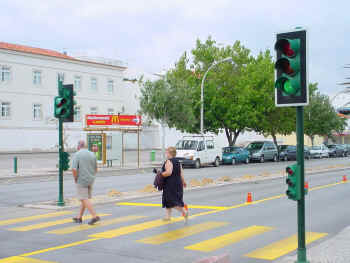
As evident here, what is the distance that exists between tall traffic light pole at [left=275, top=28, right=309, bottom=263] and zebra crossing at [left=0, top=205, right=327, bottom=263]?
130cm

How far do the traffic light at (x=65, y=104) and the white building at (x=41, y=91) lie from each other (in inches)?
1605

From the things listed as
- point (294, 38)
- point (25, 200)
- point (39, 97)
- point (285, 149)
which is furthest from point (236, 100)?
point (294, 38)

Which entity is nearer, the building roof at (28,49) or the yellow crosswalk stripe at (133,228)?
the yellow crosswalk stripe at (133,228)

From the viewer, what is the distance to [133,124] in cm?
3525

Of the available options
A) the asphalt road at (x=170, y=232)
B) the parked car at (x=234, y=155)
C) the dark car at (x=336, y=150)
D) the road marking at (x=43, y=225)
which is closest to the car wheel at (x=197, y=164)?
the parked car at (x=234, y=155)

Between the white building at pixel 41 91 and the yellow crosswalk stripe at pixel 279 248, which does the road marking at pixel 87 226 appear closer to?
the yellow crosswalk stripe at pixel 279 248

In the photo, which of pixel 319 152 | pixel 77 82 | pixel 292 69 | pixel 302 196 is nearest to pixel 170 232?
pixel 302 196

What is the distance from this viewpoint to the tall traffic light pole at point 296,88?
6.38m

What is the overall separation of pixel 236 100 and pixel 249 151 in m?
4.66

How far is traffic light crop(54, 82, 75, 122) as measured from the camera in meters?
13.5

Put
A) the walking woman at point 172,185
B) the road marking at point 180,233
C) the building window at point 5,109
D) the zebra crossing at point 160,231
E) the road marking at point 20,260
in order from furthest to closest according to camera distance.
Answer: the building window at point 5,109
the walking woman at point 172,185
the road marking at point 180,233
the zebra crossing at point 160,231
the road marking at point 20,260

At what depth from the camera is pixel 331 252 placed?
7.21 metres

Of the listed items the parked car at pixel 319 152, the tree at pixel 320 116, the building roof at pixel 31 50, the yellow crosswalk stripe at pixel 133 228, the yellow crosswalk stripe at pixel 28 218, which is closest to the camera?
the yellow crosswalk stripe at pixel 133 228

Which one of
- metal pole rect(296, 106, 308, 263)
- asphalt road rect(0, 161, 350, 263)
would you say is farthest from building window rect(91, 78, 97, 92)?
metal pole rect(296, 106, 308, 263)
